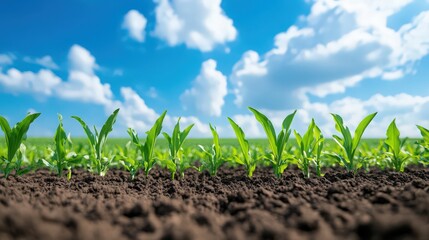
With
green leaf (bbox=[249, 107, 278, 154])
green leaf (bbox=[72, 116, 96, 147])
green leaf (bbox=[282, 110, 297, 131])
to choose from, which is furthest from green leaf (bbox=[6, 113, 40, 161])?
green leaf (bbox=[282, 110, 297, 131])

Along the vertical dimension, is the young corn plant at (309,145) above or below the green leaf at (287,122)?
below

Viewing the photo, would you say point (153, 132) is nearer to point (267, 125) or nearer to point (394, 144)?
point (267, 125)

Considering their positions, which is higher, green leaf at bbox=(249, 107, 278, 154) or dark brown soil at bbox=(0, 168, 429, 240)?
green leaf at bbox=(249, 107, 278, 154)

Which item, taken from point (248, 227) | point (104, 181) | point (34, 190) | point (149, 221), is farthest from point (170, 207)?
point (104, 181)

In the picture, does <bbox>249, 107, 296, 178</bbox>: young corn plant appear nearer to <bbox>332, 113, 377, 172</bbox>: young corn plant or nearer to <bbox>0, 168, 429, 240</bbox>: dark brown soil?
<bbox>332, 113, 377, 172</bbox>: young corn plant

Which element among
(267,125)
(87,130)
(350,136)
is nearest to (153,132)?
(87,130)

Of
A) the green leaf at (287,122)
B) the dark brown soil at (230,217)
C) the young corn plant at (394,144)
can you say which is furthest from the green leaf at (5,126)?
the young corn plant at (394,144)

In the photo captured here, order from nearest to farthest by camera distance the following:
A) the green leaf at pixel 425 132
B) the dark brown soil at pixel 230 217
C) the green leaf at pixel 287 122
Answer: the dark brown soil at pixel 230 217 → the green leaf at pixel 287 122 → the green leaf at pixel 425 132

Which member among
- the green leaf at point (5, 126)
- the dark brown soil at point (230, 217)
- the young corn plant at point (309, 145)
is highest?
the green leaf at point (5, 126)

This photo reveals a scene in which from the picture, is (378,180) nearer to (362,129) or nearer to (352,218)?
(362,129)

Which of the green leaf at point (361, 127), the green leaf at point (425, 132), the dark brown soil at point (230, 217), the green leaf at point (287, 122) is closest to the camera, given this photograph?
the dark brown soil at point (230, 217)

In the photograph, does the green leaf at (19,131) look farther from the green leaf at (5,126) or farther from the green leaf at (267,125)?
the green leaf at (267,125)

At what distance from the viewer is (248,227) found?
200 cm

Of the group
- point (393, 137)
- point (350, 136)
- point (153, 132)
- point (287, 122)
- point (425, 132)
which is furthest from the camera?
point (425, 132)
